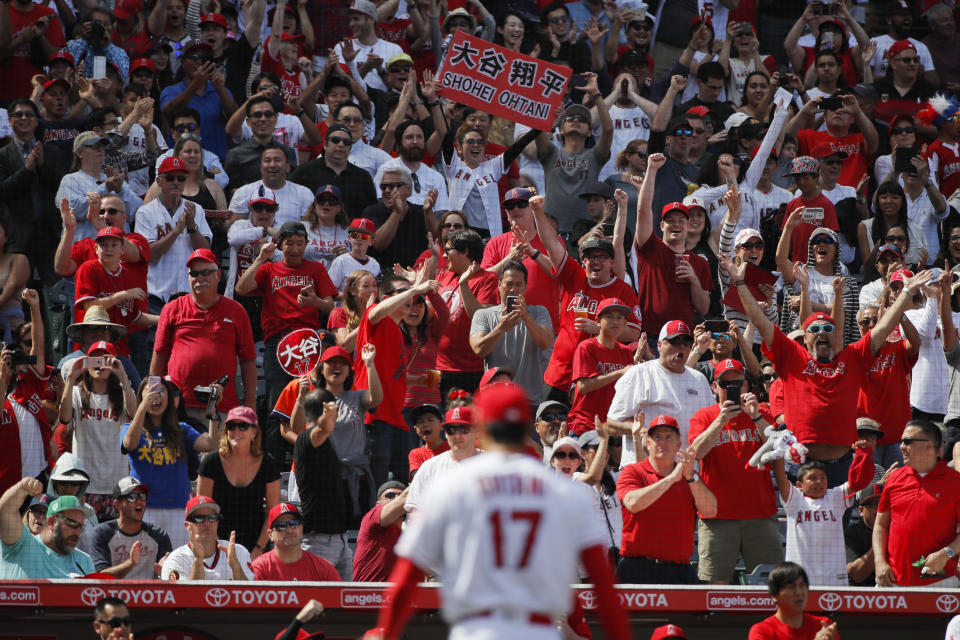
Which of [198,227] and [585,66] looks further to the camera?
[585,66]

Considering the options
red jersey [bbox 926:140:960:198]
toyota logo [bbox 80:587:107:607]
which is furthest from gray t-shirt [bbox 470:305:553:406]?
red jersey [bbox 926:140:960:198]

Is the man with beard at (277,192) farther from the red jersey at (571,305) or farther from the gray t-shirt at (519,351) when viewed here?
the red jersey at (571,305)

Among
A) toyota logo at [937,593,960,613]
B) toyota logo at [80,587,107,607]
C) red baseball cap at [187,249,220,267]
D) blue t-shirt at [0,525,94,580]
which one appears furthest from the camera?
red baseball cap at [187,249,220,267]

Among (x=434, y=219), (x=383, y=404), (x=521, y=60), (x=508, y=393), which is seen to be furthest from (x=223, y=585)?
(x=521, y=60)

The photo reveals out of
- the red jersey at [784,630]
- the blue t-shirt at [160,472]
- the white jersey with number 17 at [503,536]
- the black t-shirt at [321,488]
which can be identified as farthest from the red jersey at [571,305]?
the white jersey with number 17 at [503,536]

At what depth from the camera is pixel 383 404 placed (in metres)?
10.6

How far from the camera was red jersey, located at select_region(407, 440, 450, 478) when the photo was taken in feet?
33.1

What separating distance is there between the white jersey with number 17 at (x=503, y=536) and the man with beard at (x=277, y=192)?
8406mm

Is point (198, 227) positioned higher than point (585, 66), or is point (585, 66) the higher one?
point (585, 66)

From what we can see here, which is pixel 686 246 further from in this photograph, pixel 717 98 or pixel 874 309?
pixel 717 98

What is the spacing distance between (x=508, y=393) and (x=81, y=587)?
14.8 feet

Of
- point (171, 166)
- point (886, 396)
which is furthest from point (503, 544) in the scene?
point (171, 166)

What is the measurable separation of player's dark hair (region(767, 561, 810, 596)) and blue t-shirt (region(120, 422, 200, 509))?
4176 mm

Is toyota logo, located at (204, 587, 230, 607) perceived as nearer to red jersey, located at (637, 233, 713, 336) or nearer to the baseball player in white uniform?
the baseball player in white uniform
